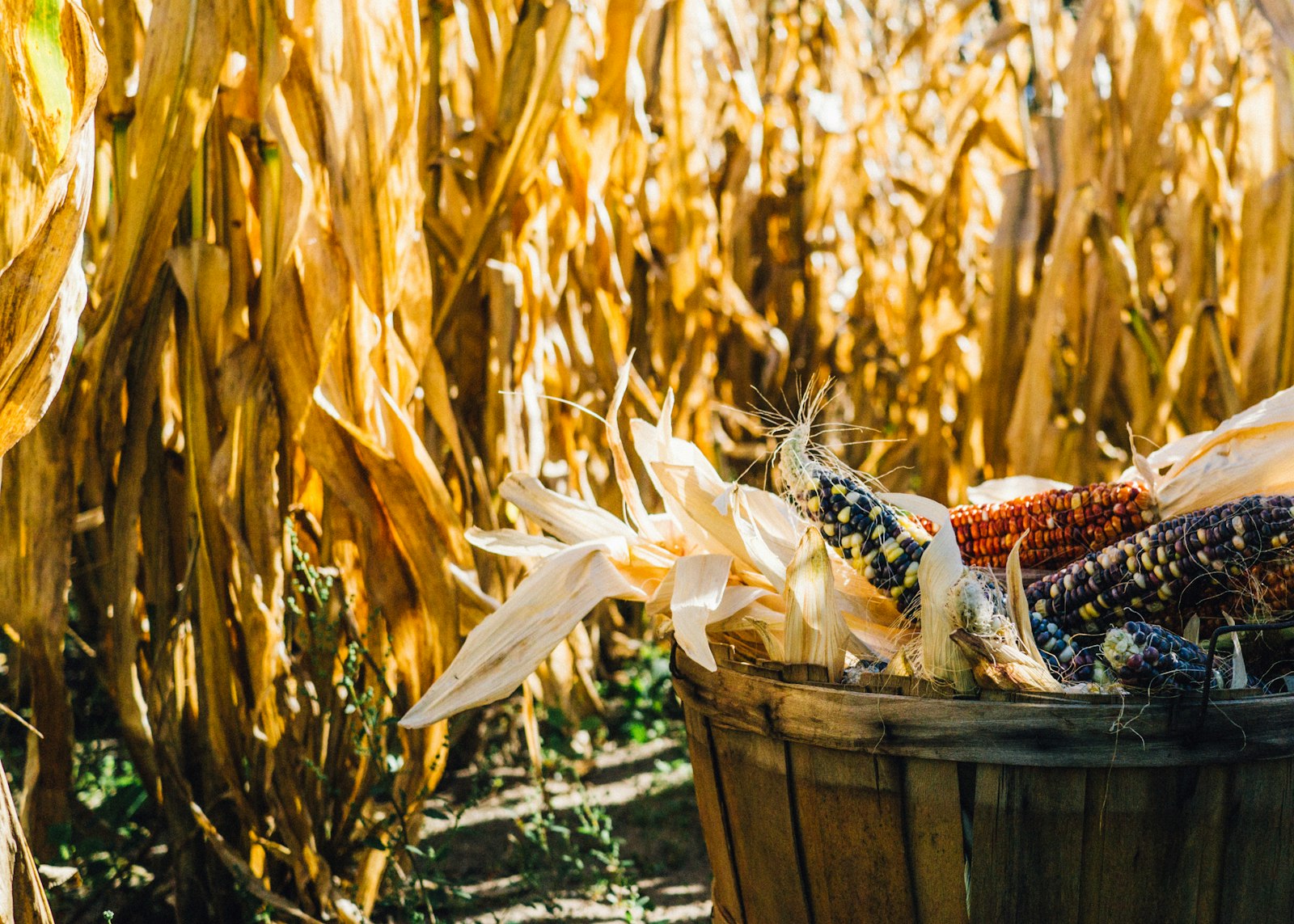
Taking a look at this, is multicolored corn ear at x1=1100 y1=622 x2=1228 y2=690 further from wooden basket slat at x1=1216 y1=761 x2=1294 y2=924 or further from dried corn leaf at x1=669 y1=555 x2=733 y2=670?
dried corn leaf at x1=669 y1=555 x2=733 y2=670

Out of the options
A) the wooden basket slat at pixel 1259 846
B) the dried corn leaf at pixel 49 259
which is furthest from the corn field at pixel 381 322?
the wooden basket slat at pixel 1259 846

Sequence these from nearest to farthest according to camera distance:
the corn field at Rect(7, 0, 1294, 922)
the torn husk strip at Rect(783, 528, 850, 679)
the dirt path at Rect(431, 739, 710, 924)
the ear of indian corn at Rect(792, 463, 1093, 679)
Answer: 1. the torn husk strip at Rect(783, 528, 850, 679)
2. the ear of indian corn at Rect(792, 463, 1093, 679)
3. the corn field at Rect(7, 0, 1294, 922)
4. the dirt path at Rect(431, 739, 710, 924)

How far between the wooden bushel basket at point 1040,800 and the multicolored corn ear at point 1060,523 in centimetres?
34

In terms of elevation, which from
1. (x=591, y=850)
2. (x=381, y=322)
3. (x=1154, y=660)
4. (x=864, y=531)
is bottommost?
(x=591, y=850)

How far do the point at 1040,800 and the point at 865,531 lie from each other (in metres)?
0.31

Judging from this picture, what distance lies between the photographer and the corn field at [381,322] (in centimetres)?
127

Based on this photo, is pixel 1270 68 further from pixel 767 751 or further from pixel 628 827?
pixel 628 827

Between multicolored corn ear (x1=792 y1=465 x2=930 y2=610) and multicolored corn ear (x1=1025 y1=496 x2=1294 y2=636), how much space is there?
0.14m

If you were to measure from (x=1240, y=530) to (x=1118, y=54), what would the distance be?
1.72 meters

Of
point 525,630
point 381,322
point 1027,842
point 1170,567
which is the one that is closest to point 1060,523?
point 1170,567

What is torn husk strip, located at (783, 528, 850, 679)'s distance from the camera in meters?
0.94

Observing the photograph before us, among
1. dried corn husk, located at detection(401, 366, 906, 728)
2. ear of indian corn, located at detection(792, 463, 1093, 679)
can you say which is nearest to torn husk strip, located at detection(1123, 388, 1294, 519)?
ear of indian corn, located at detection(792, 463, 1093, 679)

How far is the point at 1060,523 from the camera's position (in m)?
1.16

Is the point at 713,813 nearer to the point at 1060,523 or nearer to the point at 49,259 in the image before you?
the point at 1060,523
